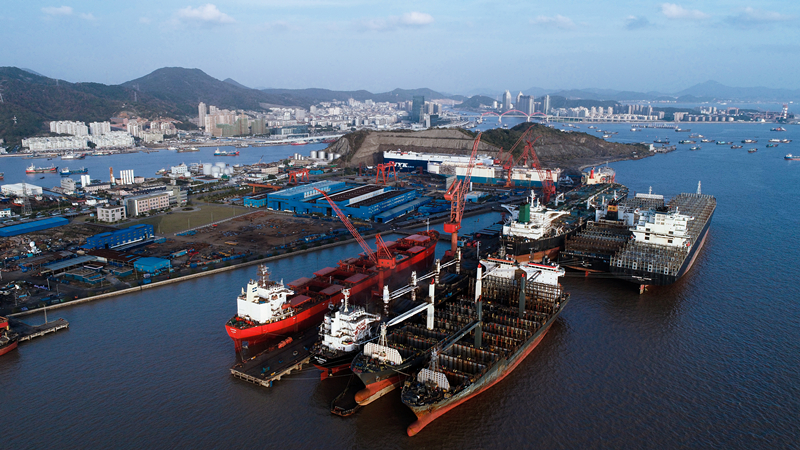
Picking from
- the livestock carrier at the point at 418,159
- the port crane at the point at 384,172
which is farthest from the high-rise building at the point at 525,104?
the port crane at the point at 384,172

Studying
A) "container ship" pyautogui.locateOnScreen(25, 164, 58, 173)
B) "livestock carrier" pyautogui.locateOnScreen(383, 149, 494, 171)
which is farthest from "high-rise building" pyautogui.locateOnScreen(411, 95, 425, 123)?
"container ship" pyautogui.locateOnScreen(25, 164, 58, 173)

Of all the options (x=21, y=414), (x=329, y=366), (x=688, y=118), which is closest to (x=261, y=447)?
(x=329, y=366)

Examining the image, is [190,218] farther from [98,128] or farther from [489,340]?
[98,128]

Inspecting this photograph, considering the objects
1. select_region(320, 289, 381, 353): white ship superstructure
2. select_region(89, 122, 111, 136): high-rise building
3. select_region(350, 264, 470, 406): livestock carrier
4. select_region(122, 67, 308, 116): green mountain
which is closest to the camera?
select_region(350, 264, 470, 406): livestock carrier

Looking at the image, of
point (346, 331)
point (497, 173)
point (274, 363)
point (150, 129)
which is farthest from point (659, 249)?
point (150, 129)

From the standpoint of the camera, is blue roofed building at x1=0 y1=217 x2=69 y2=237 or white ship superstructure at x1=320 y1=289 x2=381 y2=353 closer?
white ship superstructure at x1=320 y1=289 x2=381 y2=353

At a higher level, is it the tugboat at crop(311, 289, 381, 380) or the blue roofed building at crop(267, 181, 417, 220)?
the blue roofed building at crop(267, 181, 417, 220)

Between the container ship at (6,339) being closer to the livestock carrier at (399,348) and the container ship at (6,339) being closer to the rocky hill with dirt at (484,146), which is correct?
the livestock carrier at (399,348)

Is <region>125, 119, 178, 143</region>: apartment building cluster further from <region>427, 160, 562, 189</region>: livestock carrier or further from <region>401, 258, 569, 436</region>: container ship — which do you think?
<region>401, 258, 569, 436</region>: container ship
